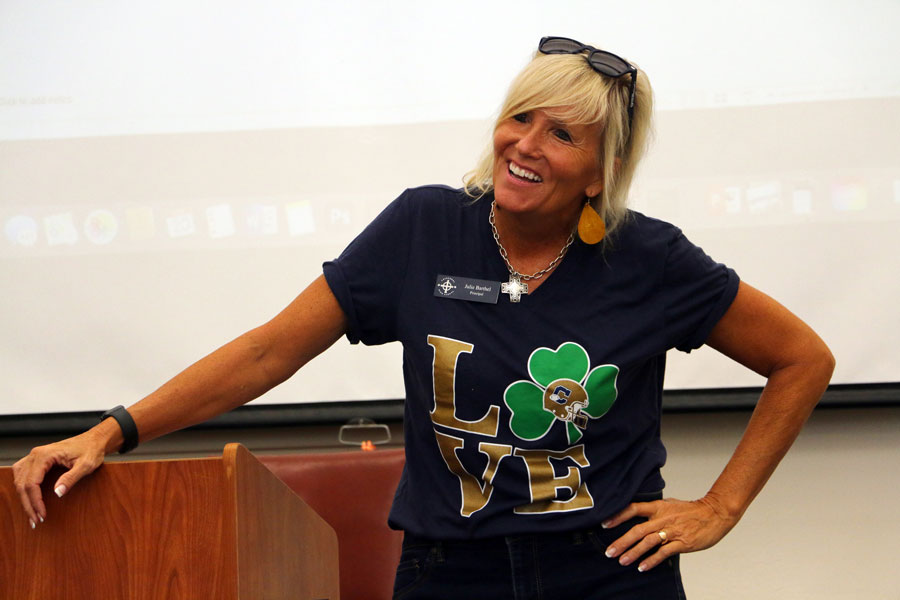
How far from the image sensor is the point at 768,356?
1587 millimetres

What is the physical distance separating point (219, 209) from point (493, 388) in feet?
4.66

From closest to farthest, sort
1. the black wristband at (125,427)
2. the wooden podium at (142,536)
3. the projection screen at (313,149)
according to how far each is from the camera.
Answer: the wooden podium at (142,536) < the black wristband at (125,427) < the projection screen at (313,149)

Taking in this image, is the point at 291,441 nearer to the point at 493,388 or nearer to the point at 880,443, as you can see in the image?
the point at 493,388

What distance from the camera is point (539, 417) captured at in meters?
1.40

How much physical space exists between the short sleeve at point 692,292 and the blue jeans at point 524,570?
35cm

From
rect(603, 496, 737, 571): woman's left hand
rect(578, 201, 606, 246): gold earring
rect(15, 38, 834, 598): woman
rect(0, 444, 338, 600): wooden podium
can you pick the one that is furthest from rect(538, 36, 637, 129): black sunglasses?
rect(0, 444, 338, 600): wooden podium

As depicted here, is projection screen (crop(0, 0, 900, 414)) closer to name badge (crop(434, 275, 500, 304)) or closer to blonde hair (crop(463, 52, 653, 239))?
blonde hair (crop(463, 52, 653, 239))

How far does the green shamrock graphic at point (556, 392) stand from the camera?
4.59 feet

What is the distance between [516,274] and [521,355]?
143 mm

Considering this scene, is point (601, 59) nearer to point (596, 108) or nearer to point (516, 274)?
point (596, 108)

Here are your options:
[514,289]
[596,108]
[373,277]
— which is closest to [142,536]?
[373,277]

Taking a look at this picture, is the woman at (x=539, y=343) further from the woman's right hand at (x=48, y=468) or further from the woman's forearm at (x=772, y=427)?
the woman's right hand at (x=48, y=468)

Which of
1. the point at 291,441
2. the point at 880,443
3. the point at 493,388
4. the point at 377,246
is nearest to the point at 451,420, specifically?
the point at 493,388

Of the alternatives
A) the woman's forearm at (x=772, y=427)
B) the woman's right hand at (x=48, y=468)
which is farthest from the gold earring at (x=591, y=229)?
the woman's right hand at (x=48, y=468)
